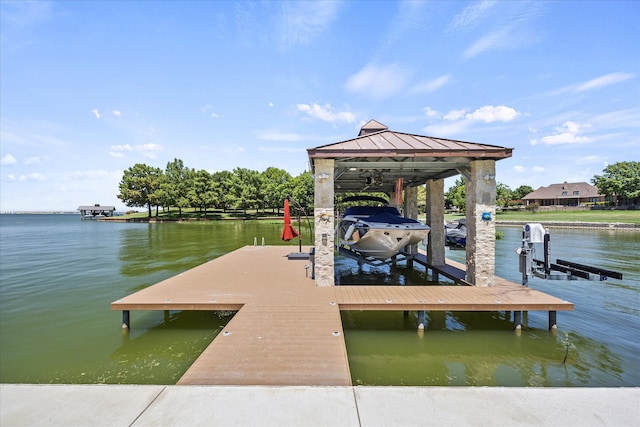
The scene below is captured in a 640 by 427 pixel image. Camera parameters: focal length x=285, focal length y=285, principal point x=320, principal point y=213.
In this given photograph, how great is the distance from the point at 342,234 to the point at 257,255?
489 centimetres

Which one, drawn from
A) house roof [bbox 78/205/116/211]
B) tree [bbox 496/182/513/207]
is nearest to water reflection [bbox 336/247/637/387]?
tree [bbox 496/182/513/207]

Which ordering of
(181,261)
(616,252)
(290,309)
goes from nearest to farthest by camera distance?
(290,309) → (181,261) → (616,252)

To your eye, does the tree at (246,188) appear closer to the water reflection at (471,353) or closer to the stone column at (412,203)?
the stone column at (412,203)

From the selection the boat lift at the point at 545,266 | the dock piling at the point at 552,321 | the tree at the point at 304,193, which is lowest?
the dock piling at the point at 552,321

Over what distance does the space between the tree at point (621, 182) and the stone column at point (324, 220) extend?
73.3m

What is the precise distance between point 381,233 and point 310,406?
639 cm

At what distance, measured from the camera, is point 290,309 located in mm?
6336

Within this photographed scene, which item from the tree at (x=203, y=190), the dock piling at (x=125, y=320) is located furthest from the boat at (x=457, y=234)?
the tree at (x=203, y=190)

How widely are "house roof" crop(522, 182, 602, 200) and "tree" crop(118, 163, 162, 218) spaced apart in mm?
95870

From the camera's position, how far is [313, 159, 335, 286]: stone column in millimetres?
7984

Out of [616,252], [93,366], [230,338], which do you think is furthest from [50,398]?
[616,252]

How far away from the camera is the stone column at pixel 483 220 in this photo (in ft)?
26.1

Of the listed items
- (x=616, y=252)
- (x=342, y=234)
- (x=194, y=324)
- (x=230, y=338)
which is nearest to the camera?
(x=230, y=338)

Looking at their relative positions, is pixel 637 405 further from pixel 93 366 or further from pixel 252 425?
pixel 93 366
